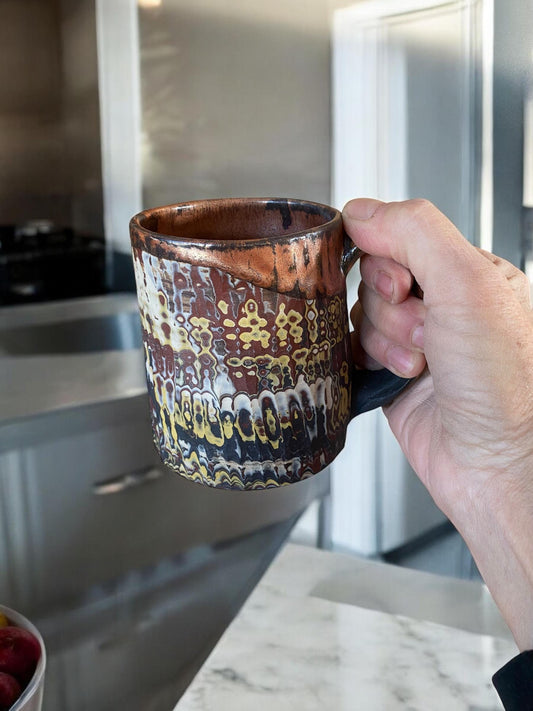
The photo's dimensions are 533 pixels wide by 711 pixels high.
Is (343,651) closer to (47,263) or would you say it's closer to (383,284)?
(383,284)

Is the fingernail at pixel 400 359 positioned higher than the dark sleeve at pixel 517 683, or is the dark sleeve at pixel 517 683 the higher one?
Answer: the fingernail at pixel 400 359

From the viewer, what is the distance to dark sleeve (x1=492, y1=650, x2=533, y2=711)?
519 mm

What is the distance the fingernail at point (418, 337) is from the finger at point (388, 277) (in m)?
0.03

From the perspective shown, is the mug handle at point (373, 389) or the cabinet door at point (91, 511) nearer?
the mug handle at point (373, 389)

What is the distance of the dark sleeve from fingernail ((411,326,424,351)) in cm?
23

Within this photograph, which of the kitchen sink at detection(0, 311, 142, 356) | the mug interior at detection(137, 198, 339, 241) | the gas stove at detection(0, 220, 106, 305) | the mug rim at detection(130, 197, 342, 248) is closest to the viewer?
the mug rim at detection(130, 197, 342, 248)

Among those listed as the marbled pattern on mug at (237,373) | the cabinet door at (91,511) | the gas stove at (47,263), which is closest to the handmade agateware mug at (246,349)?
the marbled pattern on mug at (237,373)

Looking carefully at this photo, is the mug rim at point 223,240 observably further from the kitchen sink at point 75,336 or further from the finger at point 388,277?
the kitchen sink at point 75,336

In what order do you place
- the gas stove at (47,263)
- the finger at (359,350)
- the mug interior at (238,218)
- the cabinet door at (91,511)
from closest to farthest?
the mug interior at (238,218)
the finger at (359,350)
the cabinet door at (91,511)
the gas stove at (47,263)

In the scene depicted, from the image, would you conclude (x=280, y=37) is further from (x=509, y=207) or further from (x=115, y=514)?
(x=115, y=514)

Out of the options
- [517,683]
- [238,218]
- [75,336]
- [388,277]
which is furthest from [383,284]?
[75,336]

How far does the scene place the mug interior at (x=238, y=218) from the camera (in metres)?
0.58

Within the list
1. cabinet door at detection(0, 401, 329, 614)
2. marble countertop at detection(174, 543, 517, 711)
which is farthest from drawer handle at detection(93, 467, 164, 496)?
marble countertop at detection(174, 543, 517, 711)

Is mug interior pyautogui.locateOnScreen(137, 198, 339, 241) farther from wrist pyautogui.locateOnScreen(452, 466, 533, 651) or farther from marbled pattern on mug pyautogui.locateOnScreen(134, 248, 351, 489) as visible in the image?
wrist pyautogui.locateOnScreen(452, 466, 533, 651)
